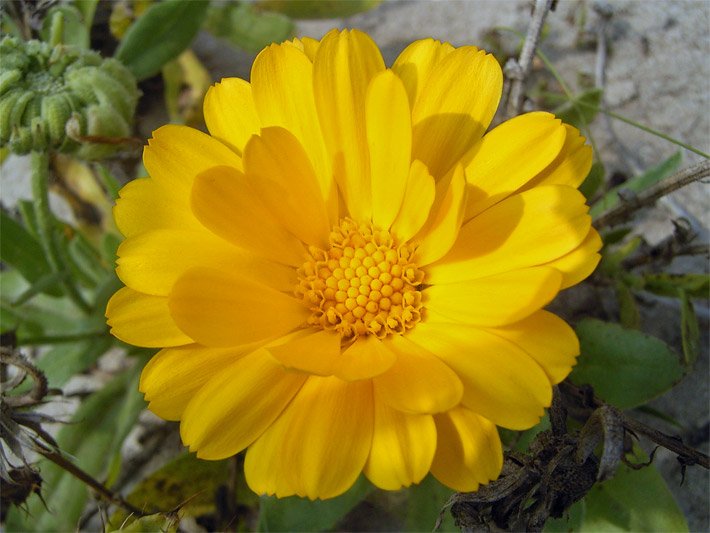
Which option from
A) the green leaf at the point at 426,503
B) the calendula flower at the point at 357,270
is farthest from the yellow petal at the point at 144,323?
the green leaf at the point at 426,503

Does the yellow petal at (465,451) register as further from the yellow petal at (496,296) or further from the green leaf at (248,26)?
the green leaf at (248,26)

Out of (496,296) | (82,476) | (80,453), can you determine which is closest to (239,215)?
(496,296)

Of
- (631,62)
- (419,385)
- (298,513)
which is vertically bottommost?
(298,513)

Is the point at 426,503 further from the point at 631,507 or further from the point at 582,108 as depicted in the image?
the point at 582,108

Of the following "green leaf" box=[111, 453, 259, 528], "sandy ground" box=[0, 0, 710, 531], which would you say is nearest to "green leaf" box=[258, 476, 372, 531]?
"green leaf" box=[111, 453, 259, 528]

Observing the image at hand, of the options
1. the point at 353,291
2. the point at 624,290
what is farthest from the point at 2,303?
the point at 624,290

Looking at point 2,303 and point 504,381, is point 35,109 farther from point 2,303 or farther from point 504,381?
point 504,381
